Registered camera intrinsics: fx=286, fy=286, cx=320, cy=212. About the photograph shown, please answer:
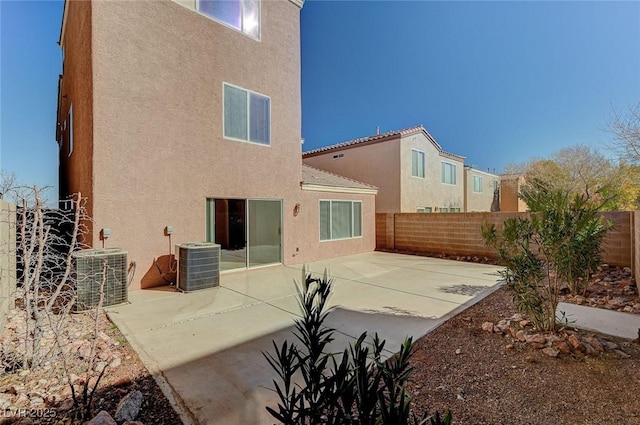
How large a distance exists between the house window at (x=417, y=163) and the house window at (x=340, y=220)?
18.7ft

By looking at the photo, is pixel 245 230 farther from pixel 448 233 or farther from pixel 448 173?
pixel 448 173

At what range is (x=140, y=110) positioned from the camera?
23.5 ft

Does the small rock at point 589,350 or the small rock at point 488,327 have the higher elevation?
the small rock at point 589,350

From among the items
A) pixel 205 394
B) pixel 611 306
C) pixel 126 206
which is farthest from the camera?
pixel 126 206

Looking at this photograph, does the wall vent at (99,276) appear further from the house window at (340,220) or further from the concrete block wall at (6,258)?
the house window at (340,220)

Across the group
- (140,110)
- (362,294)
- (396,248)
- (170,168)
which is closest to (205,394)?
(362,294)

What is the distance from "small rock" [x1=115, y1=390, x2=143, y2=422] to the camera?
2.54m

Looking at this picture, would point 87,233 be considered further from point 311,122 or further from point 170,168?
point 311,122

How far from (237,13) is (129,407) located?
34.1ft

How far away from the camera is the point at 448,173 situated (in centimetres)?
2061

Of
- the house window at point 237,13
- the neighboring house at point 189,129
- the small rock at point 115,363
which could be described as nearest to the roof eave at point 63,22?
the neighboring house at point 189,129

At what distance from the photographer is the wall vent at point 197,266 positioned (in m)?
6.84

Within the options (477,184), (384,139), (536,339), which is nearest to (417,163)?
(384,139)

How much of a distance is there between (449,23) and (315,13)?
615cm
